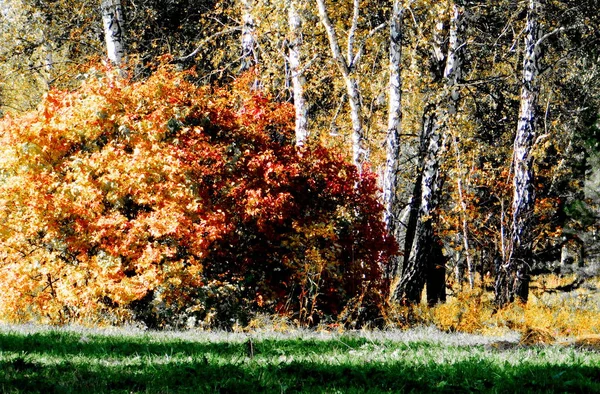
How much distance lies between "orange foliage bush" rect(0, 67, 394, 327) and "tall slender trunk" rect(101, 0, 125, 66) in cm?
220

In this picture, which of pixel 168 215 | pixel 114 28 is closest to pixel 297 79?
pixel 114 28

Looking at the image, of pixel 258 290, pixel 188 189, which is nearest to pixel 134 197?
pixel 188 189

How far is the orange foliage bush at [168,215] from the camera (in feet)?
40.0

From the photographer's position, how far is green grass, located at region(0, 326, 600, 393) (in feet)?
19.3

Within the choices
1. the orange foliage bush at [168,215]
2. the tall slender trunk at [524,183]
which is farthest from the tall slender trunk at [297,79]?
the tall slender trunk at [524,183]

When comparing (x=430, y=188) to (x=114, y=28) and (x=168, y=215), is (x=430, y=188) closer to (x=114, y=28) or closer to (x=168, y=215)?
(x=168, y=215)

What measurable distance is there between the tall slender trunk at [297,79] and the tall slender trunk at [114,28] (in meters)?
3.50

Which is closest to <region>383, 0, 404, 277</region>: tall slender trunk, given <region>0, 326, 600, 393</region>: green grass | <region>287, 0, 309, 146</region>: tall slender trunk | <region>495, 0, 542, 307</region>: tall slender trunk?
<region>287, 0, 309, 146</region>: tall slender trunk

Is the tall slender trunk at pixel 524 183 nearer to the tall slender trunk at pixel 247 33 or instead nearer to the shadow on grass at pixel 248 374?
the tall slender trunk at pixel 247 33

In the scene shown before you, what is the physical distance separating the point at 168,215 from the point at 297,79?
5.49 m

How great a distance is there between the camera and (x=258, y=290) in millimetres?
13086

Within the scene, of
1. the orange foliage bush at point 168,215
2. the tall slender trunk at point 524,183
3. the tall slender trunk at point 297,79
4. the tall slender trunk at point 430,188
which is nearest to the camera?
the orange foliage bush at point 168,215

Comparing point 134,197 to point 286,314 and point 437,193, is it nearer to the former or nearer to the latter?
point 286,314

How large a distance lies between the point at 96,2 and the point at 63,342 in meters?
14.6
